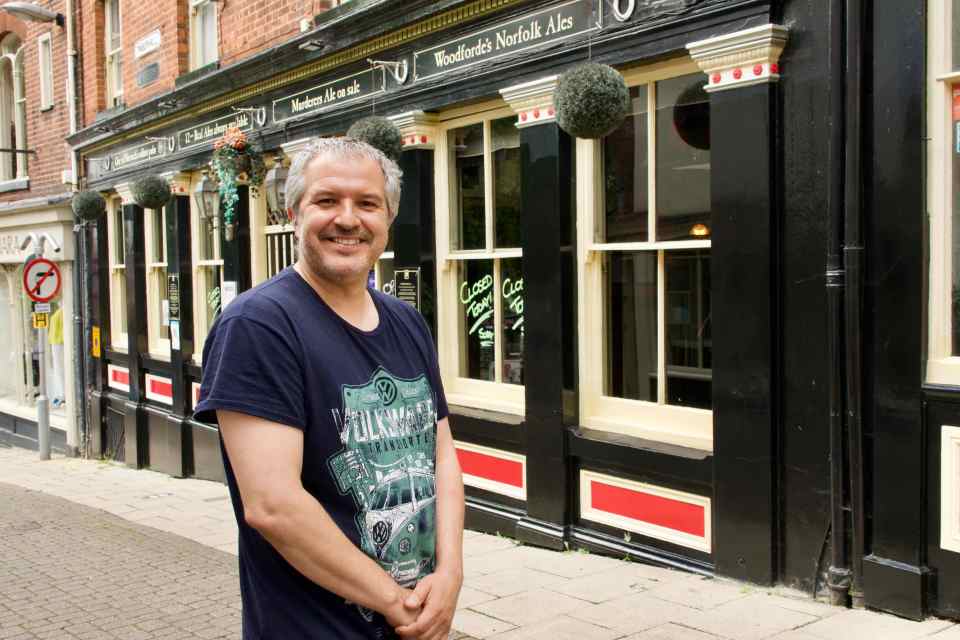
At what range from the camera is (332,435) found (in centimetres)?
212

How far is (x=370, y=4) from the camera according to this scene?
25.6 ft

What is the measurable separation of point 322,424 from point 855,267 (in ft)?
10.7

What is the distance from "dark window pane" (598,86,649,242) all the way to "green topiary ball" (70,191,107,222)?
914 cm

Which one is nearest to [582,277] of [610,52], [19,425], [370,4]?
[610,52]

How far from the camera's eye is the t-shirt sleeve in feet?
6.60

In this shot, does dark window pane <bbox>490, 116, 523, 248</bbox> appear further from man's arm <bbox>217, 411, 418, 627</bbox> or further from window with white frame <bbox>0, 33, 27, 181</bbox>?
window with white frame <bbox>0, 33, 27, 181</bbox>

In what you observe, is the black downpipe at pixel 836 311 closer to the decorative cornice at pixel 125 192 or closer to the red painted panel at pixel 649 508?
the red painted panel at pixel 649 508

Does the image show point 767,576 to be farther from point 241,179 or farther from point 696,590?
point 241,179

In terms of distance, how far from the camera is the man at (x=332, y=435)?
2027 millimetres

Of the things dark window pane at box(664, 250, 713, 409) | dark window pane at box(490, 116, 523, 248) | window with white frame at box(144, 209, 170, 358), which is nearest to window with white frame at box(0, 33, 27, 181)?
window with white frame at box(144, 209, 170, 358)

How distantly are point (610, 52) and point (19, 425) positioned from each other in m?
13.9

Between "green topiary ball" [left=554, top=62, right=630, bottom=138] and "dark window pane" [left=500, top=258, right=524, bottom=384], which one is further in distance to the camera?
"dark window pane" [left=500, top=258, right=524, bottom=384]

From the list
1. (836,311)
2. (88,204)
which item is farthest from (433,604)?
(88,204)

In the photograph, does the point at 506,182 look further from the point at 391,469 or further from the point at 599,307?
the point at 391,469
